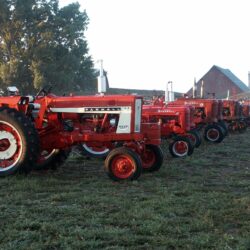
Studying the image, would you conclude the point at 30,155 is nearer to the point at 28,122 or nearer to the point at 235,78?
the point at 28,122

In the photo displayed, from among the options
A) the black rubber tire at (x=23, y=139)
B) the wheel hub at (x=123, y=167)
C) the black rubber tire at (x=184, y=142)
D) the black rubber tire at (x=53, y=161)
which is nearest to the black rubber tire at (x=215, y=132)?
the black rubber tire at (x=184, y=142)

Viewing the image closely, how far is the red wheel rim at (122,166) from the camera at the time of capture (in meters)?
6.48

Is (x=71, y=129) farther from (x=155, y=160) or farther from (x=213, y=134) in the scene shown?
(x=213, y=134)

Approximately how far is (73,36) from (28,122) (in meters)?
31.6

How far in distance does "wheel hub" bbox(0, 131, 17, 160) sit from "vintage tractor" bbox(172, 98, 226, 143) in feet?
26.3

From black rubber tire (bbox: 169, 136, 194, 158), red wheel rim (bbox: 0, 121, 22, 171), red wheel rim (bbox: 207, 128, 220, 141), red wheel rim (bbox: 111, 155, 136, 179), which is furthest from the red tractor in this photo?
red wheel rim (bbox: 0, 121, 22, 171)

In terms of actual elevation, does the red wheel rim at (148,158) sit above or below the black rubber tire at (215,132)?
below

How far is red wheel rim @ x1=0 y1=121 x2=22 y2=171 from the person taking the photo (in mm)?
6629

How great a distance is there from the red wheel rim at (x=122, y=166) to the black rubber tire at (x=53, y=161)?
51.4 inches

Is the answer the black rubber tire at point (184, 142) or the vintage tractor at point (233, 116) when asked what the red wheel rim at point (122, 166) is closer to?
the black rubber tire at point (184, 142)

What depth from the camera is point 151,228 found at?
4066 millimetres

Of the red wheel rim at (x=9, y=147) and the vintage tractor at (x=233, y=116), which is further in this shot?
the vintage tractor at (x=233, y=116)

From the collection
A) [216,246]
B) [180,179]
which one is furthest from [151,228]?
[180,179]

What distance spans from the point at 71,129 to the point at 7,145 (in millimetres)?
992
